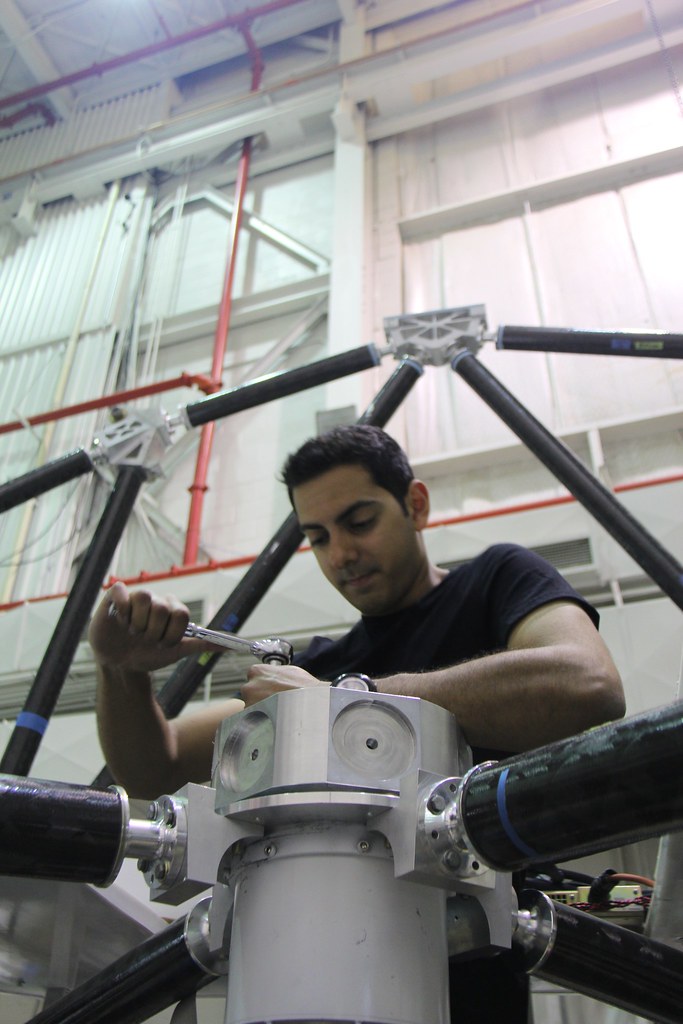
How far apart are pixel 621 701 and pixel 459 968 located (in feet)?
0.87

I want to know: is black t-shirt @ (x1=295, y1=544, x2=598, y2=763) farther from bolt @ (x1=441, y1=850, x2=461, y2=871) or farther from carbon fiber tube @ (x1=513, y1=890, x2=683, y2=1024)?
bolt @ (x1=441, y1=850, x2=461, y2=871)

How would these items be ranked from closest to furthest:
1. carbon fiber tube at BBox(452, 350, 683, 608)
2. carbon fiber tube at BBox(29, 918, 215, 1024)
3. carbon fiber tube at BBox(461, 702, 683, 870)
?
carbon fiber tube at BBox(461, 702, 683, 870)
carbon fiber tube at BBox(29, 918, 215, 1024)
carbon fiber tube at BBox(452, 350, 683, 608)

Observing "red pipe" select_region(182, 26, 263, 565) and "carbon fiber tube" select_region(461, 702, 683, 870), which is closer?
"carbon fiber tube" select_region(461, 702, 683, 870)

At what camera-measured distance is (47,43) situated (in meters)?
5.24

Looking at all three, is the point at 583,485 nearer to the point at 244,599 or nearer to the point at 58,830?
the point at 244,599

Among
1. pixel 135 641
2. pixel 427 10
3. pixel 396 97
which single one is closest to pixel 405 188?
pixel 396 97

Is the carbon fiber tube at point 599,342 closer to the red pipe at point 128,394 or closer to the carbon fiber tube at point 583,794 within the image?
the red pipe at point 128,394

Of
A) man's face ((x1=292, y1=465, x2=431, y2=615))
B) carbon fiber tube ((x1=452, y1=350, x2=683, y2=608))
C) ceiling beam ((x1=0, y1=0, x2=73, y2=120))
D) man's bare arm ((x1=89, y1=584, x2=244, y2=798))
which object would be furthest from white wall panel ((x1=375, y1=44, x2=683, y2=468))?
ceiling beam ((x1=0, y1=0, x2=73, y2=120))

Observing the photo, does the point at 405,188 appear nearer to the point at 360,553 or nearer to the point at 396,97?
the point at 396,97

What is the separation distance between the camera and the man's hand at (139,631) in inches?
30.4

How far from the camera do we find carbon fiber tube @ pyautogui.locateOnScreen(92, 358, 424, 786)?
1.42 metres

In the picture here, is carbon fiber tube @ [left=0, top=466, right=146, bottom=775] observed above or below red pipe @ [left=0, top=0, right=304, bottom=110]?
below

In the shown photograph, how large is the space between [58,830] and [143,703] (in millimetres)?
616

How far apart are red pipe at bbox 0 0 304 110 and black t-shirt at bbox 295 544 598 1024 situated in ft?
15.5
